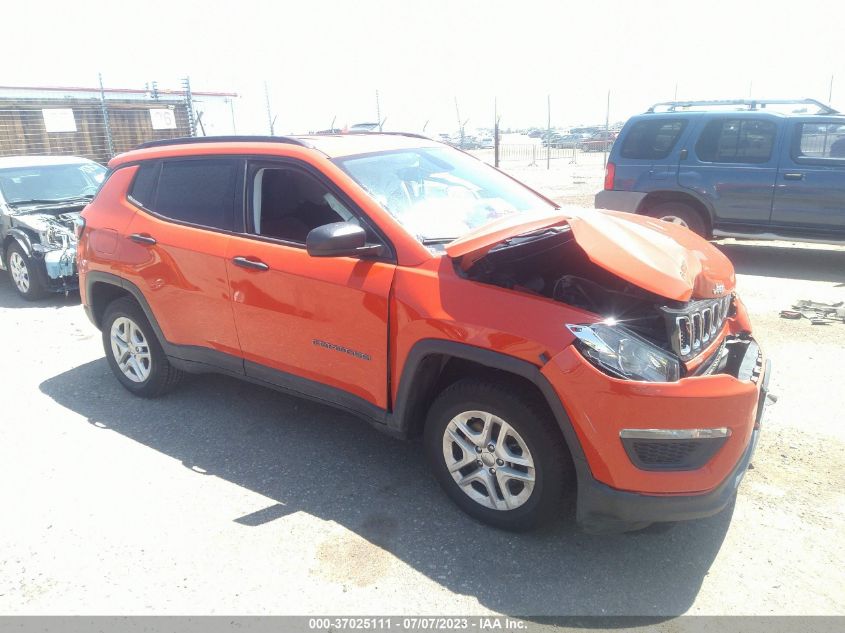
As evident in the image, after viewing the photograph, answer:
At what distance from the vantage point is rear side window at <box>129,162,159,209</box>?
4.39 metres

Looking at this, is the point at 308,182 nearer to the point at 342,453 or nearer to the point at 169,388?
the point at 342,453

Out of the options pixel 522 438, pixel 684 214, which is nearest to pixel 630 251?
pixel 522 438

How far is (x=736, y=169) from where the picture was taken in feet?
27.1

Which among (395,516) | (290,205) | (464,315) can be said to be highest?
(290,205)

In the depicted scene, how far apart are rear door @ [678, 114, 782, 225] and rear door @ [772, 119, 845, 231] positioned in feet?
0.51

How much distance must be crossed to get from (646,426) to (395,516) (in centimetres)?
137

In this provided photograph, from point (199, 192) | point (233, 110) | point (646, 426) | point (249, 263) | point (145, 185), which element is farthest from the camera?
→ point (233, 110)

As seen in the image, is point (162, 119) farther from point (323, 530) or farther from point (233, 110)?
point (323, 530)

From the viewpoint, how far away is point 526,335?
2668 mm

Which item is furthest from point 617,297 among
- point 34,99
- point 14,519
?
point 34,99

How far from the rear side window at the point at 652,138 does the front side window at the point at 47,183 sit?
728 centimetres

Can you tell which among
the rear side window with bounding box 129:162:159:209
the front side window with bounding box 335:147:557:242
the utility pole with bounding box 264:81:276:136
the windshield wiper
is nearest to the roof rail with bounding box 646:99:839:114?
the front side window with bounding box 335:147:557:242

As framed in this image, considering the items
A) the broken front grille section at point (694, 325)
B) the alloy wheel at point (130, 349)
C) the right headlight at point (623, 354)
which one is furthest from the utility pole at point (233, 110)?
the right headlight at point (623, 354)

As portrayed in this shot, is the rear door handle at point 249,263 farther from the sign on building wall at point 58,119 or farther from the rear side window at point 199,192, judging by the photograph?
the sign on building wall at point 58,119
